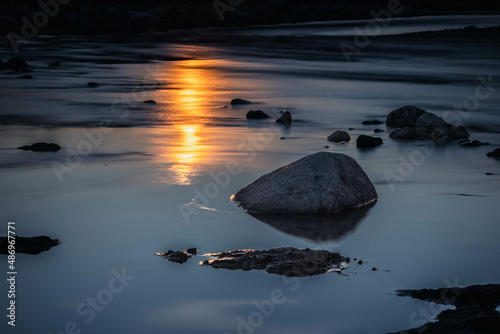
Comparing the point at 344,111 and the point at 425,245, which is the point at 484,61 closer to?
the point at 344,111

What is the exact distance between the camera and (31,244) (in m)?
9.19

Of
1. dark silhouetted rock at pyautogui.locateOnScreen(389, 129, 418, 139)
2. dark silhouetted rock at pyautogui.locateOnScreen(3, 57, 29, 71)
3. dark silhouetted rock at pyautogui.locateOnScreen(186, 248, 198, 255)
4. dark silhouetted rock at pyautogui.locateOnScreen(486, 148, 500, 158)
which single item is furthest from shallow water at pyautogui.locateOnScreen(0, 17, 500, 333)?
dark silhouetted rock at pyautogui.locateOnScreen(3, 57, 29, 71)

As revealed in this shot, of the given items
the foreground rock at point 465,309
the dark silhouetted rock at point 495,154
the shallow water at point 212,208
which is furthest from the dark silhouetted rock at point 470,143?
the foreground rock at point 465,309

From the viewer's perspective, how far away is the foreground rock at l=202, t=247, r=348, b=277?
8352mm

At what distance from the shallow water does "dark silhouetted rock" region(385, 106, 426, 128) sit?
0.51 meters

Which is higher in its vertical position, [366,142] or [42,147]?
[366,142]

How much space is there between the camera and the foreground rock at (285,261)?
27.4 ft

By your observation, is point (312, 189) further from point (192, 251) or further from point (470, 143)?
point (470, 143)

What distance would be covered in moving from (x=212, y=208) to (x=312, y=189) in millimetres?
1301

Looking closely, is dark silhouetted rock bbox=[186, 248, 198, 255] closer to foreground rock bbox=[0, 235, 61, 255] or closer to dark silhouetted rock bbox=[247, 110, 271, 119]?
foreground rock bbox=[0, 235, 61, 255]

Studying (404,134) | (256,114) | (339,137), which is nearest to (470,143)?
(404,134)

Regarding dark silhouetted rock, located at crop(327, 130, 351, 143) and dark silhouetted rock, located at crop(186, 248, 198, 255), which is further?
dark silhouetted rock, located at crop(327, 130, 351, 143)

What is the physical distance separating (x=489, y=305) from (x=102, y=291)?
335cm

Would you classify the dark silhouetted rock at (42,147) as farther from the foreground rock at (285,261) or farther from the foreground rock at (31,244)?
the foreground rock at (285,261)
